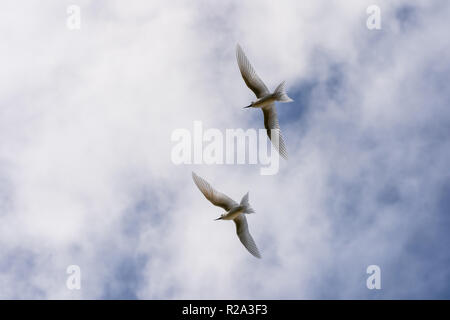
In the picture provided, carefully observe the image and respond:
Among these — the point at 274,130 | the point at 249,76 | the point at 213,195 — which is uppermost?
the point at 249,76

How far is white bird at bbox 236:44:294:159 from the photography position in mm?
35531

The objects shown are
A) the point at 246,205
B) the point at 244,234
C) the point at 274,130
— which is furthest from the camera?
the point at 274,130

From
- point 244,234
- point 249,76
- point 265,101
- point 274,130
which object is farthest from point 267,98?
point 244,234

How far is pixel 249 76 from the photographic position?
117ft

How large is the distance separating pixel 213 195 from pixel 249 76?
21.7 ft

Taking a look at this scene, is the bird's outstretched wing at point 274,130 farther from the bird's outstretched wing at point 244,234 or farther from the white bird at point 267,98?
the bird's outstretched wing at point 244,234

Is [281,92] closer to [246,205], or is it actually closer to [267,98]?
[267,98]

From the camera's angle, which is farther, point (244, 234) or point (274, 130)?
point (274, 130)

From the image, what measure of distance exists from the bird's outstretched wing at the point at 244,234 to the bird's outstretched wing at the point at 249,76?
6.92 m

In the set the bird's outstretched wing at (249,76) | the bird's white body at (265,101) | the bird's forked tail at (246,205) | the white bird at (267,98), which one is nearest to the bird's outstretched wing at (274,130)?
the white bird at (267,98)

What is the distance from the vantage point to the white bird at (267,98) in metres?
35.5

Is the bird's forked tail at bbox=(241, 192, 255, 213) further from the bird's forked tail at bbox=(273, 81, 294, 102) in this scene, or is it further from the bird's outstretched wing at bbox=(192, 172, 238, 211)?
the bird's forked tail at bbox=(273, 81, 294, 102)

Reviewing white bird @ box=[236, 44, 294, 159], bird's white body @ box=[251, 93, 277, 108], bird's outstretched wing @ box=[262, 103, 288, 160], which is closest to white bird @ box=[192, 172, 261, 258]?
bird's outstretched wing @ box=[262, 103, 288, 160]
